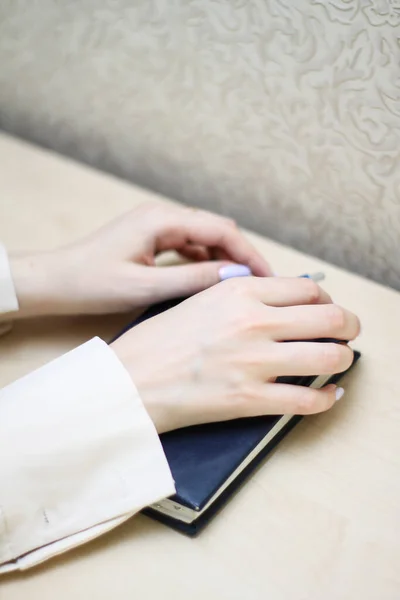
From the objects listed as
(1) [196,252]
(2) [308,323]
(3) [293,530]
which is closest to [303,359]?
(2) [308,323]

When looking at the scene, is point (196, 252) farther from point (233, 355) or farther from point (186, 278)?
point (233, 355)

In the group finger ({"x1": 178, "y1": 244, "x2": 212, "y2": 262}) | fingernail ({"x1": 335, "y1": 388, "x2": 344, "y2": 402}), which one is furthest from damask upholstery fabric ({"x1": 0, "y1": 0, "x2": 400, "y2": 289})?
fingernail ({"x1": 335, "y1": 388, "x2": 344, "y2": 402})

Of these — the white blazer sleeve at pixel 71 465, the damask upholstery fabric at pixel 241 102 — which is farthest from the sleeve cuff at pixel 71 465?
the damask upholstery fabric at pixel 241 102

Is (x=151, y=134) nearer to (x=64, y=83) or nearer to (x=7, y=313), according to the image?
(x=64, y=83)

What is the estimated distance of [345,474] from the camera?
0.52m

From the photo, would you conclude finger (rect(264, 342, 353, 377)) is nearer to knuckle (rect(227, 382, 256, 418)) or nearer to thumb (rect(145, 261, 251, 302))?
knuckle (rect(227, 382, 256, 418))

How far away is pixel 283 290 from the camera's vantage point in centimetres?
54

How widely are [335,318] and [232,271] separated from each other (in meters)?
0.14

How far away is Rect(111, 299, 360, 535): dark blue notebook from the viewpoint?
0.47 metres

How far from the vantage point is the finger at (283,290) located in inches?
21.2

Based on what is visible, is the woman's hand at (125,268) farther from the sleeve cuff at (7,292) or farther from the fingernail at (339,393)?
the fingernail at (339,393)

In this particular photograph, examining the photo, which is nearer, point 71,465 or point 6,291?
point 71,465

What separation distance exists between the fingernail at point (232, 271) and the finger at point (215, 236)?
0.9 inches

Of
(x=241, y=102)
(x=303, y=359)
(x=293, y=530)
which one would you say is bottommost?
(x=293, y=530)
